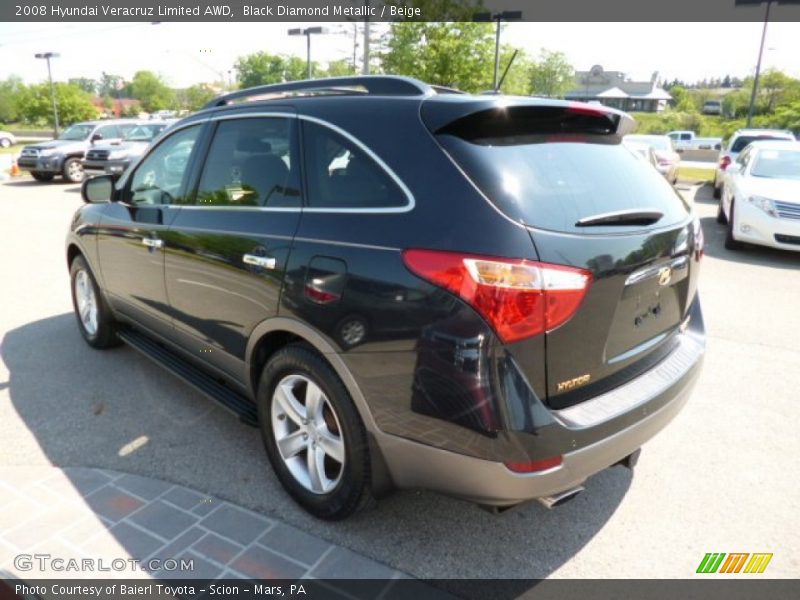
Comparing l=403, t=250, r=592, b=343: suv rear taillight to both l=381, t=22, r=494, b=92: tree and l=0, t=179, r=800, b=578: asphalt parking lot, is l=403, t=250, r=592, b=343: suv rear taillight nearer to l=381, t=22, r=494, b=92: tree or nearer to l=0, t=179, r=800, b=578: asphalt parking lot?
l=0, t=179, r=800, b=578: asphalt parking lot

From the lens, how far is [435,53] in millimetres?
21016

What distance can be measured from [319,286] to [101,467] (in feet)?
5.67

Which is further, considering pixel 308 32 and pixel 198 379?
pixel 308 32

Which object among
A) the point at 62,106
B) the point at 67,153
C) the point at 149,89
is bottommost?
the point at 67,153

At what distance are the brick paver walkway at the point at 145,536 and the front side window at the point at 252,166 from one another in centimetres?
150

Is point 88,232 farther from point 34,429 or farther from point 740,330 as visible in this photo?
point 740,330

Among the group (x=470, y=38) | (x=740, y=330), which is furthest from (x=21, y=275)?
(x=470, y=38)

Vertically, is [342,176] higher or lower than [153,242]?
higher

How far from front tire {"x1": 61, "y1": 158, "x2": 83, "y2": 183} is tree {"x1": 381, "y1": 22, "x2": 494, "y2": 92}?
10.8m

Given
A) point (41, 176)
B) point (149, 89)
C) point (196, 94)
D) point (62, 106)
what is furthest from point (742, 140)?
point (149, 89)

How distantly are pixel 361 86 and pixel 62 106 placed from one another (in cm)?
6442

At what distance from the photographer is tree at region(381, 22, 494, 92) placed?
829 inches

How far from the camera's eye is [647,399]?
7.81 ft

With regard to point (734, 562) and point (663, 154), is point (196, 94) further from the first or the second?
point (734, 562)
